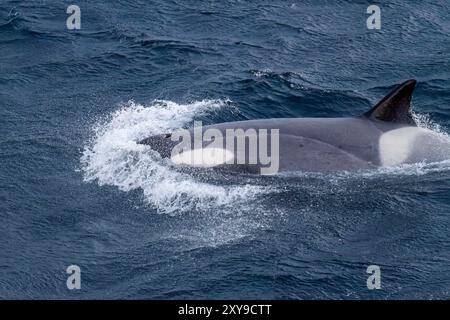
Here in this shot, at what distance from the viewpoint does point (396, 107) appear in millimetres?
20906

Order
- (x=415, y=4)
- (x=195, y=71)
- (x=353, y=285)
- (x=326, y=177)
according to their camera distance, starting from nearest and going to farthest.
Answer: (x=353, y=285) < (x=326, y=177) < (x=195, y=71) < (x=415, y=4)

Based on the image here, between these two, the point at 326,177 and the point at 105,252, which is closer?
the point at 105,252

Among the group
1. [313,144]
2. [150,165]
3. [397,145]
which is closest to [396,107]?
[397,145]

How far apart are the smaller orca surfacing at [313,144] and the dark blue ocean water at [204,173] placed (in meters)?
0.33

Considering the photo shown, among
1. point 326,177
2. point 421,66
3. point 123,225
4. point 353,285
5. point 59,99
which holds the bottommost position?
point 353,285

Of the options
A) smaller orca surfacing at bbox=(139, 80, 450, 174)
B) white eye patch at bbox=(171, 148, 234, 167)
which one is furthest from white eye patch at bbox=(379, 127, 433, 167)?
white eye patch at bbox=(171, 148, 234, 167)

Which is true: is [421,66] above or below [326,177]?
above

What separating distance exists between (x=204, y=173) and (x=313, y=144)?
2.45 meters

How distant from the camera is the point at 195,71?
2773 cm

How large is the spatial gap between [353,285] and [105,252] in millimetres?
4680

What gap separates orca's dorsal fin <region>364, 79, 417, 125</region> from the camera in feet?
67.4

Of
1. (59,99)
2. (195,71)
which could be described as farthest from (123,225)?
(195,71)

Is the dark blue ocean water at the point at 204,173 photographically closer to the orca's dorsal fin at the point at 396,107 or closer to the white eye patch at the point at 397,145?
the white eye patch at the point at 397,145

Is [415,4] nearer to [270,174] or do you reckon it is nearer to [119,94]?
[119,94]
